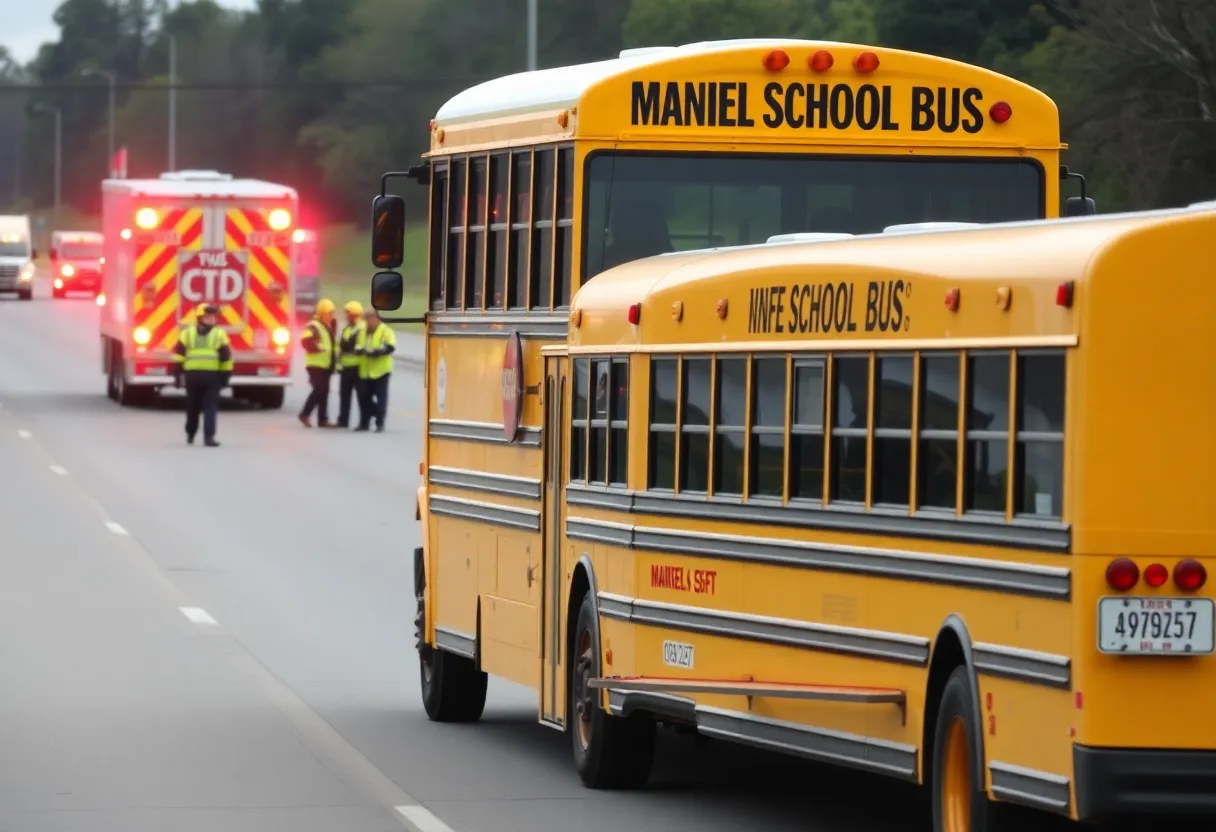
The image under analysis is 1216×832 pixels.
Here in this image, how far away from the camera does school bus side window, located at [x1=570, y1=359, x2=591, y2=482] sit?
40.9 ft

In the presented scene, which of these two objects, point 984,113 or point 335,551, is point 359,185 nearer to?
point 335,551

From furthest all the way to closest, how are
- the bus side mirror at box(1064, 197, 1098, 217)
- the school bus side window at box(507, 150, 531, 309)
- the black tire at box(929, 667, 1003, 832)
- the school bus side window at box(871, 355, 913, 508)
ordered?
the school bus side window at box(507, 150, 531, 309), the bus side mirror at box(1064, 197, 1098, 217), the school bus side window at box(871, 355, 913, 508), the black tire at box(929, 667, 1003, 832)

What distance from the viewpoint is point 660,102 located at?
42.9ft

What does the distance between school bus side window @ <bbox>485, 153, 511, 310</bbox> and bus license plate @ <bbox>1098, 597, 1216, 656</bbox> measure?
6190 millimetres

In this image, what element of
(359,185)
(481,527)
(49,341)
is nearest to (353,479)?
(481,527)

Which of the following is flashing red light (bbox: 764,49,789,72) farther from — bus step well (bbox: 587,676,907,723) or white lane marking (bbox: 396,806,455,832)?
white lane marking (bbox: 396,806,455,832)

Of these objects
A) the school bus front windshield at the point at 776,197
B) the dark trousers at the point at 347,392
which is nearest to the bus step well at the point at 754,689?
the school bus front windshield at the point at 776,197

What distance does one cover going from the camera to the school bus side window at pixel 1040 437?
27.5ft

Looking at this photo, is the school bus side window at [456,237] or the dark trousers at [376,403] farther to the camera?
the dark trousers at [376,403]

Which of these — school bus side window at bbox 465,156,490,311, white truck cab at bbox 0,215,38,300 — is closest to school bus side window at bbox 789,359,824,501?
school bus side window at bbox 465,156,490,311

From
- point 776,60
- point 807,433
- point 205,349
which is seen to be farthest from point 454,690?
point 205,349

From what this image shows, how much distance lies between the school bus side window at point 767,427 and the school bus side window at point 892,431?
824 mm

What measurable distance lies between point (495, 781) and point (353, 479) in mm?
18727

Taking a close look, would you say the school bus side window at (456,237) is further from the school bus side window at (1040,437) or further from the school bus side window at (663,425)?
the school bus side window at (1040,437)
